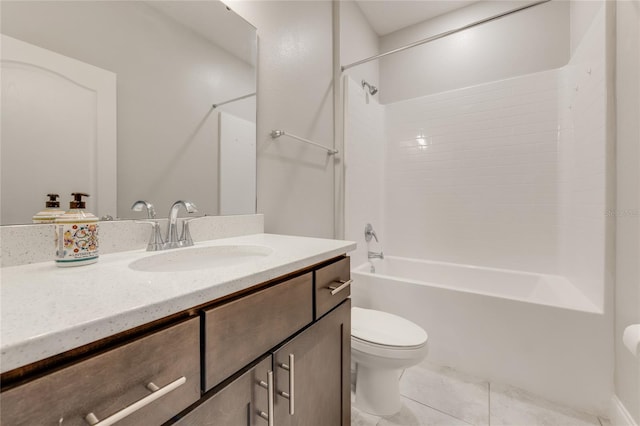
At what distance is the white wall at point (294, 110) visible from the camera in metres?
1.36

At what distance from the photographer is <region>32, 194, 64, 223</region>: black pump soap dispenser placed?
0.69m

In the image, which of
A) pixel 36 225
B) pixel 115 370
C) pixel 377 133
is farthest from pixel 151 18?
pixel 377 133

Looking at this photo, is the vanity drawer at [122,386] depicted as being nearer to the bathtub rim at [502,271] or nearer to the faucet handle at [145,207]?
the faucet handle at [145,207]

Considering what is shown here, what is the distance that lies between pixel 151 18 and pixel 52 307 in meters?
1.01

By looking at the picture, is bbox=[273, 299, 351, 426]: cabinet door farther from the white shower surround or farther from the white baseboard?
the white baseboard

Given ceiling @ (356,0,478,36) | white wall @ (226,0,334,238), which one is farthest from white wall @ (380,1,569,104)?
white wall @ (226,0,334,238)

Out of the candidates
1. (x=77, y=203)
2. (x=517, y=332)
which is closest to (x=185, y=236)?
(x=77, y=203)

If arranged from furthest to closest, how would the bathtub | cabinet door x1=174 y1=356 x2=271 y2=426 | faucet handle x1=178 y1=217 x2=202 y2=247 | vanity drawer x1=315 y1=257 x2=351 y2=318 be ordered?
1. the bathtub
2. faucet handle x1=178 y1=217 x2=202 y2=247
3. vanity drawer x1=315 y1=257 x2=351 y2=318
4. cabinet door x1=174 y1=356 x2=271 y2=426

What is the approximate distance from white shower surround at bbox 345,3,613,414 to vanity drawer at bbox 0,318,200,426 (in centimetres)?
158

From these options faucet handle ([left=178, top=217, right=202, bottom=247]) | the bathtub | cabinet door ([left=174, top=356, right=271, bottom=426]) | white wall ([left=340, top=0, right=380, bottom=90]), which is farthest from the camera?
white wall ([left=340, top=0, right=380, bottom=90])

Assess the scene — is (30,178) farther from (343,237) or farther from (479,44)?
(479,44)

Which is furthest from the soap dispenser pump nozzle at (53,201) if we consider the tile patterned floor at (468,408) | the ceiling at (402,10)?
the ceiling at (402,10)

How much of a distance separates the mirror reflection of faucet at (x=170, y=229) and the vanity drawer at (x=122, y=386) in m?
0.52

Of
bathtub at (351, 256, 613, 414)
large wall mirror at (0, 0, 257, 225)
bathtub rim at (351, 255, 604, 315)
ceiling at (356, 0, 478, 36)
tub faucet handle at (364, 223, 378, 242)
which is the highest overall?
ceiling at (356, 0, 478, 36)
